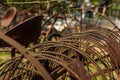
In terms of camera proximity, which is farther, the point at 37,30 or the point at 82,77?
the point at 37,30

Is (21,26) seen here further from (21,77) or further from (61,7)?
(61,7)

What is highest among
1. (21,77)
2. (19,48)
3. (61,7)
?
(19,48)

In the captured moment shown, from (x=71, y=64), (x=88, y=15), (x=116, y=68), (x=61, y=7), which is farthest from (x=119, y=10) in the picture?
(x=71, y=64)

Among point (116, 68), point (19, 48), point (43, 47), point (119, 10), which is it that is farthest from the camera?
point (119, 10)

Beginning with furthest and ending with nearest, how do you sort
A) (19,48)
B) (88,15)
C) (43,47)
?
1. (88,15)
2. (43,47)
3. (19,48)

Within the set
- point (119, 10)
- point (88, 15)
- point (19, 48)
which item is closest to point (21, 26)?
point (19, 48)

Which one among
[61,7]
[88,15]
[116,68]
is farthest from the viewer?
[88,15]

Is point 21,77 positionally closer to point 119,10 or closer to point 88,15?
point 88,15

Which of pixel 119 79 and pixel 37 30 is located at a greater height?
pixel 37 30

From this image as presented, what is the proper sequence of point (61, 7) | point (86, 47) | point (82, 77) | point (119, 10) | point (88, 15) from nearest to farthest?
1. point (82, 77)
2. point (86, 47)
3. point (61, 7)
4. point (88, 15)
5. point (119, 10)
